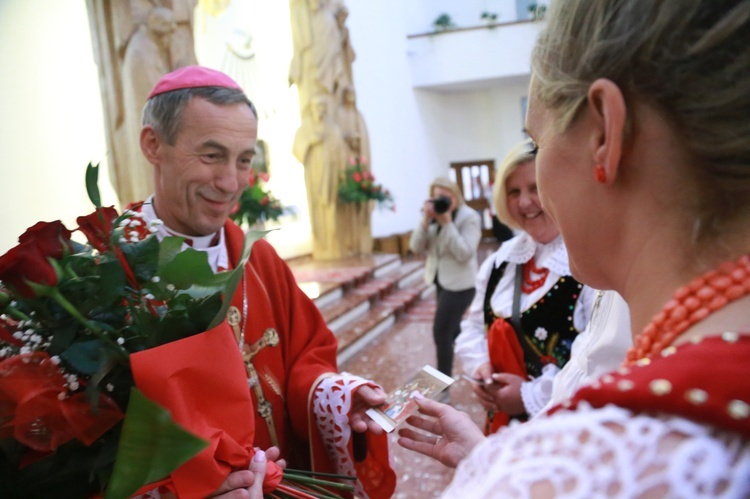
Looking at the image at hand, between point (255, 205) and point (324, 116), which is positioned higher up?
→ point (324, 116)

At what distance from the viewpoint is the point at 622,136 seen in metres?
0.62

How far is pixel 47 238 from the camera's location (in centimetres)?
100

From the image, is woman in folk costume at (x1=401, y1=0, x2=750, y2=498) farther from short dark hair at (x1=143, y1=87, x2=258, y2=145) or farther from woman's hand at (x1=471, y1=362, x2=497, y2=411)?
woman's hand at (x1=471, y1=362, x2=497, y2=411)

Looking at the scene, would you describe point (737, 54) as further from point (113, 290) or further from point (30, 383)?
point (30, 383)

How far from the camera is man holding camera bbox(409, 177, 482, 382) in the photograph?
15.1ft

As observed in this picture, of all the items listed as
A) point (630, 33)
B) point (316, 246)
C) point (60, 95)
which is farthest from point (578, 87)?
point (316, 246)

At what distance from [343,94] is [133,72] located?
533 cm

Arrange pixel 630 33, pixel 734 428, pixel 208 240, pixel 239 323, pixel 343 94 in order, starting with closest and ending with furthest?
1. pixel 734 428
2. pixel 630 33
3. pixel 239 323
4. pixel 208 240
5. pixel 343 94

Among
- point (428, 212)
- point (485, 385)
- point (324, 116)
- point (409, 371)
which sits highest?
point (324, 116)

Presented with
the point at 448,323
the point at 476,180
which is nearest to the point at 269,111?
the point at 448,323

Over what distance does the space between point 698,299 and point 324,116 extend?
29.3ft

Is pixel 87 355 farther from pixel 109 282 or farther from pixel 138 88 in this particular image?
pixel 138 88

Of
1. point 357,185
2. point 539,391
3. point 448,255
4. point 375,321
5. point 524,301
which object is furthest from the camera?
point 357,185

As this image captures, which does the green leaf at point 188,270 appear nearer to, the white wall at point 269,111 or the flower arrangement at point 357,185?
the white wall at point 269,111
